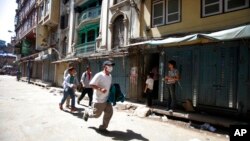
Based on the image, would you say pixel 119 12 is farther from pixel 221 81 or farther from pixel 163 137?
pixel 163 137

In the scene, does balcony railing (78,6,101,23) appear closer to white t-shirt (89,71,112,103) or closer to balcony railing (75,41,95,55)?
balcony railing (75,41,95,55)

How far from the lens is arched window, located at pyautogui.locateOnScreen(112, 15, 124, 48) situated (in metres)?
16.9

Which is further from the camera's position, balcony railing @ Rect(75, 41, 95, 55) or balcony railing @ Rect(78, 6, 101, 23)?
balcony railing @ Rect(75, 41, 95, 55)

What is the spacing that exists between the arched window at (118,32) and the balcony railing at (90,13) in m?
3.05

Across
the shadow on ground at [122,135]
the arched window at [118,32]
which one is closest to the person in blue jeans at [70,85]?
the shadow on ground at [122,135]

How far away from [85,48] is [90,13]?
9.74 ft

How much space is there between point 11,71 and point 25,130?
68602 millimetres

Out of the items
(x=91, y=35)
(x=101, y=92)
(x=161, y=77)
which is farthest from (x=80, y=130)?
(x=91, y=35)

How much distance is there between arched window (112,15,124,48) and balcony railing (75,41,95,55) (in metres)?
3.04

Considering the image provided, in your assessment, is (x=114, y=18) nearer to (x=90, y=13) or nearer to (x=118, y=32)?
(x=118, y=32)

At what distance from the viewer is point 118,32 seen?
17.3 metres

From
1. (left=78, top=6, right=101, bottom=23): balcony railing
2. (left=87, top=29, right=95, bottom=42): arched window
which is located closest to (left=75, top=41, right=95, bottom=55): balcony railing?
(left=87, top=29, right=95, bottom=42): arched window

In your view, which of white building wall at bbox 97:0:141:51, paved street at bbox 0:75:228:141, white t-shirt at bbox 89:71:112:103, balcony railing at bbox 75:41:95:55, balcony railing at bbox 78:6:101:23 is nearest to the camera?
paved street at bbox 0:75:228:141

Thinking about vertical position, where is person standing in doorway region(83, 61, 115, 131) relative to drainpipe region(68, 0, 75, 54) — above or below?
below
